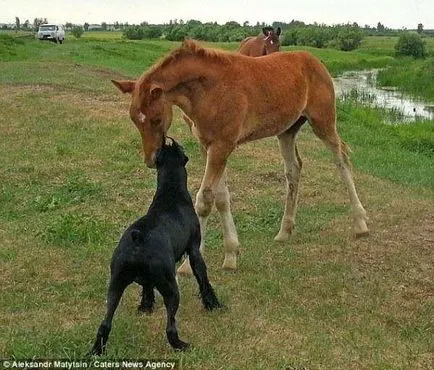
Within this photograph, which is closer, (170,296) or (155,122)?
(170,296)

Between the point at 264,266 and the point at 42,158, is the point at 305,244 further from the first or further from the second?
the point at 42,158

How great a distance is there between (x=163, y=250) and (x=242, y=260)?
7.40 feet

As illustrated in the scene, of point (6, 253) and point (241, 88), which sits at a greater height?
point (241, 88)

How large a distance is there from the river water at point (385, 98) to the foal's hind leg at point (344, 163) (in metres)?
16.4

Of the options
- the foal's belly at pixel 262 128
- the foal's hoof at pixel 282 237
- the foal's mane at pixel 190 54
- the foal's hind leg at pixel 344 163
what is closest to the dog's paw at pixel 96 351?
the foal's mane at pixel 190 54

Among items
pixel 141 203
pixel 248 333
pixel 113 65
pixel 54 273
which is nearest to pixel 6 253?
pixel 54 273

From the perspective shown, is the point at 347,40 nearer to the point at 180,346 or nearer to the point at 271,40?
the point at 271,40

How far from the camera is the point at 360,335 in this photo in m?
4.64

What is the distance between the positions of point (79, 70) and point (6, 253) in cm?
1939

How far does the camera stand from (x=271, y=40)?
10000mm

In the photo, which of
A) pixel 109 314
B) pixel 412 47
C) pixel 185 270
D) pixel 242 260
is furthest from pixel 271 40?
pixel 412 47

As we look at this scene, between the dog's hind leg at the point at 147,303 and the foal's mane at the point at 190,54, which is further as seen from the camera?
the foal's mane at the point at 190,54

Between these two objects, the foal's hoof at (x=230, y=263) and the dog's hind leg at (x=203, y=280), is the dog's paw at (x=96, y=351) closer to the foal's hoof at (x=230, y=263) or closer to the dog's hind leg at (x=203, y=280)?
the dog's hind leg at (x=203, y=280)
